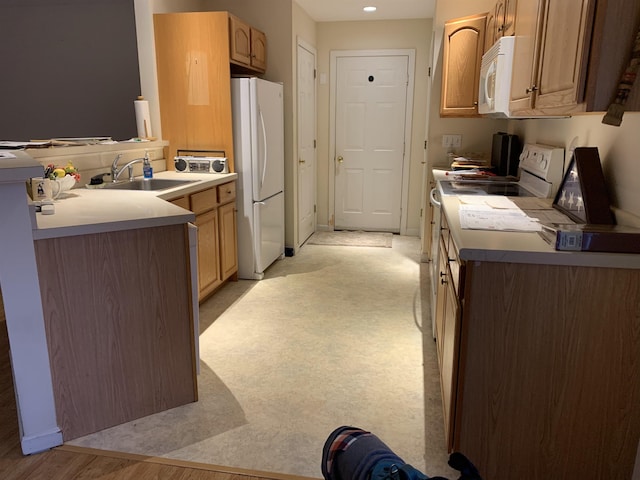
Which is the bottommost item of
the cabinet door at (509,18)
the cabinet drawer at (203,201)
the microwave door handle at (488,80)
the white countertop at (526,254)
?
the cabinet drawer at (203,201)

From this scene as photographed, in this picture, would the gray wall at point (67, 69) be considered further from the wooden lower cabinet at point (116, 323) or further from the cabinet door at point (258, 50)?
the wooden lower cabinet at point (116, 323)

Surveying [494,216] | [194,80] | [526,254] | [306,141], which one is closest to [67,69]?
[194,80]

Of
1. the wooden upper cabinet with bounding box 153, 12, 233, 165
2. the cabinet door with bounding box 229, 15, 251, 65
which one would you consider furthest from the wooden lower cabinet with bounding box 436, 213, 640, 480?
the cabinet door with bounding box 229, 15, 251, 65

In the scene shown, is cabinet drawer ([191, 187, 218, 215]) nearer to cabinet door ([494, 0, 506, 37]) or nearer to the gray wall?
cabinet door ([494, 0, 506, 37])

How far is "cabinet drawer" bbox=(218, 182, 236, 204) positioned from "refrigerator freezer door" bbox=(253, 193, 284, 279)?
0.71 feet

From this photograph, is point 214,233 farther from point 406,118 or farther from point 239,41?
point 406,118

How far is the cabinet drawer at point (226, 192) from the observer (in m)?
3.59

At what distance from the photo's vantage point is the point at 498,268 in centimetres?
158

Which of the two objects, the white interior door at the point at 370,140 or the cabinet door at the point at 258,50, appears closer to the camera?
the cabinet door at the point at 258,50

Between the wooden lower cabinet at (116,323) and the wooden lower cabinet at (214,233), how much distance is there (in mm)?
945

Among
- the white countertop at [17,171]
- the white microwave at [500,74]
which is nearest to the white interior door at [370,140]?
the white microwave at [500,74]

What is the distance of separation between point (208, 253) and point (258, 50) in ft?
6.18

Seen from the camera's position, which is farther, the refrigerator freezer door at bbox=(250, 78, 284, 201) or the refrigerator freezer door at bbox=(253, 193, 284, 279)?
the refrigerator freezer door at bbox=(253, 193, 284, 279)

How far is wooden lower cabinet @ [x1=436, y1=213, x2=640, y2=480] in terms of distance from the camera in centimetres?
154
